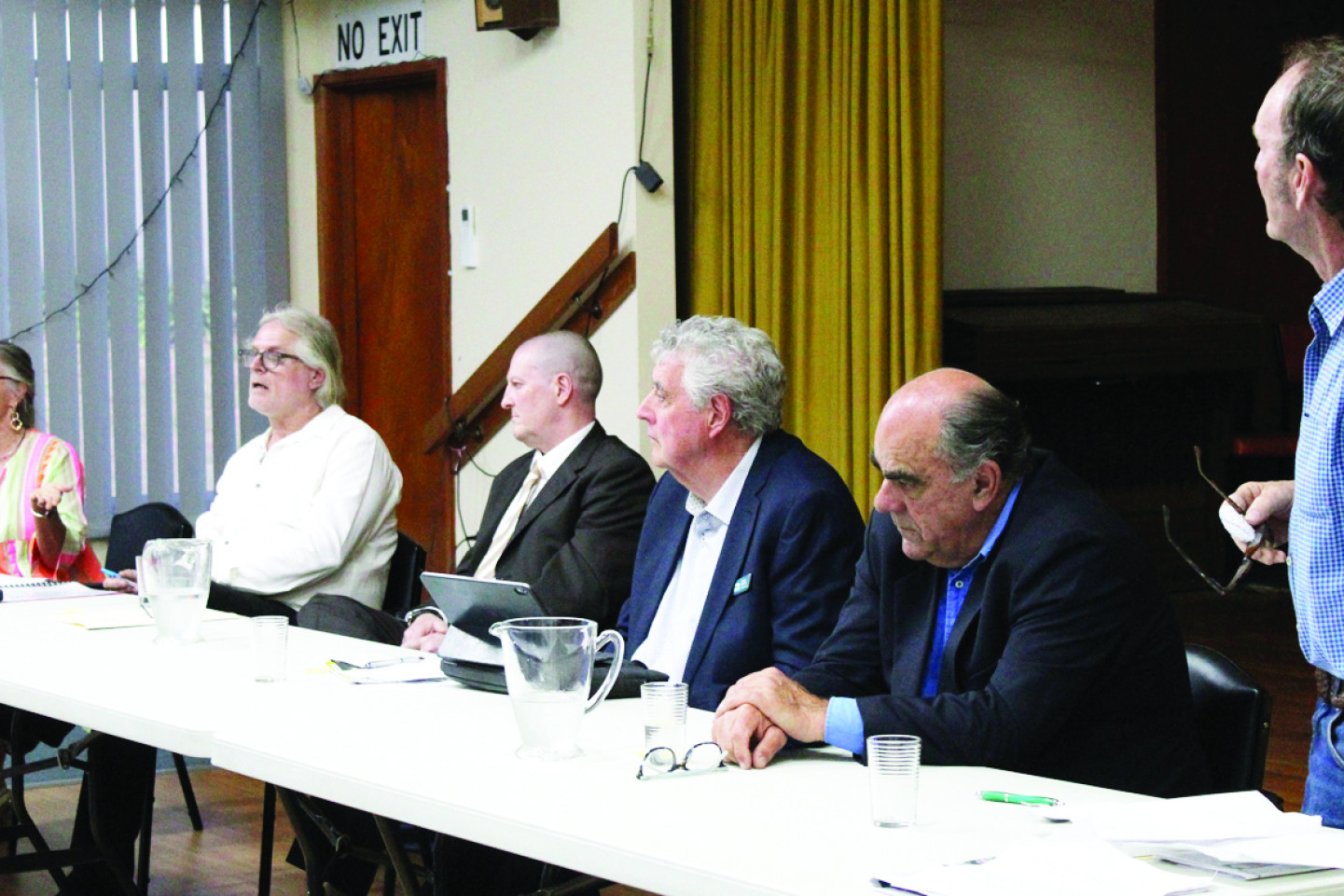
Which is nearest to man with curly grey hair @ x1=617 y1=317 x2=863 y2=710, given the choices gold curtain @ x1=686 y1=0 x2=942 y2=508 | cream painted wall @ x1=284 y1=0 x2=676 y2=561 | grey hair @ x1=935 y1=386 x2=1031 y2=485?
grey hair @ x1=935 y1=386 x2=1031 y2=485

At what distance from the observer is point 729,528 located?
294 cm

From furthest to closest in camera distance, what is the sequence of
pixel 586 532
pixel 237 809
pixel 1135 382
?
pixel 1135 382
pixel 237 809
pixel 586 532

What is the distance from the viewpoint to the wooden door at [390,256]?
21.6 ft

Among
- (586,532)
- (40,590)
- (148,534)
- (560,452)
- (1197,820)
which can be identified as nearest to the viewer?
(1197,820)

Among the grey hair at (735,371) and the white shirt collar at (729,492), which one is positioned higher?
→ the grey hair at (735,371)

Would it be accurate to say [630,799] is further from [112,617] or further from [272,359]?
[272,359]

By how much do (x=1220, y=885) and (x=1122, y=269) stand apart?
261 inches

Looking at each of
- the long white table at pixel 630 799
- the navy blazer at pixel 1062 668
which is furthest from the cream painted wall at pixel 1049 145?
the long white table at pixel 630 799

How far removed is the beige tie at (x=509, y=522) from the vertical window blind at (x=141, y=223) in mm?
3080

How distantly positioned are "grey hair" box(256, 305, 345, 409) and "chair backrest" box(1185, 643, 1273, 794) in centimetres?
279

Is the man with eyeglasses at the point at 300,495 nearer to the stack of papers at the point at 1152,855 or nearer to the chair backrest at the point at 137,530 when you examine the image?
the chair backrest at the point at 137,530

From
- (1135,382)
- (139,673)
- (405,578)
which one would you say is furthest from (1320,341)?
(1135,382)

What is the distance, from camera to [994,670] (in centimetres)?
223

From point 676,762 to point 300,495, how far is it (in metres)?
2.49
